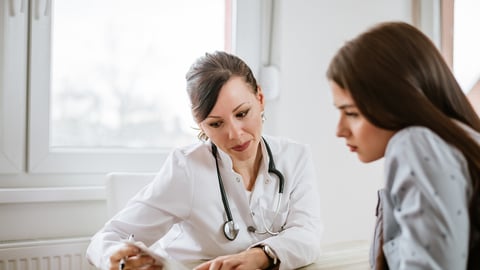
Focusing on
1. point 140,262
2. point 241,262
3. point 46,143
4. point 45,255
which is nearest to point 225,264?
point 241,262

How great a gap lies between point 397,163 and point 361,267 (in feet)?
1.77

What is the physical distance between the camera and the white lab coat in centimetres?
131

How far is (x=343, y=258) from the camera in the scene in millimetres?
1316

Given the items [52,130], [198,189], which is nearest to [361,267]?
[198,189]

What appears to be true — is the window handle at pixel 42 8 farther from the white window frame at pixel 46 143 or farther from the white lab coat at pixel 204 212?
the white lab coat at pixel 204 212

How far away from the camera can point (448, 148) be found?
27.8 inches

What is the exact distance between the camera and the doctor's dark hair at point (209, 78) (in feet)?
4.29

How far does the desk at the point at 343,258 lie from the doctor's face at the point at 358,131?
43cm

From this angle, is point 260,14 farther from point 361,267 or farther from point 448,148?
point 448,148

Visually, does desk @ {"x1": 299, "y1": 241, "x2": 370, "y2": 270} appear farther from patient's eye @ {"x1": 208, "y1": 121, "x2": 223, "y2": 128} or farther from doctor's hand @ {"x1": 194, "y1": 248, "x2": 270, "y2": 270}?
patient's eye @ {"x1": 208, "y1": 121, "x2": 223, "y2": 128}

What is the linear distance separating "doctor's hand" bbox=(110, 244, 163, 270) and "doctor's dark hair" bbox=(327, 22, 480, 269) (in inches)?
22.0

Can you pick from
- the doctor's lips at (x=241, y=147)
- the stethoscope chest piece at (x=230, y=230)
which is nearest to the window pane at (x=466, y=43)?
the doctor's lips at (x=241, y=147)

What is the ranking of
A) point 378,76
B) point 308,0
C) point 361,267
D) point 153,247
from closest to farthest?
point 378,76
point 361,267
point 153,247
point 308,0

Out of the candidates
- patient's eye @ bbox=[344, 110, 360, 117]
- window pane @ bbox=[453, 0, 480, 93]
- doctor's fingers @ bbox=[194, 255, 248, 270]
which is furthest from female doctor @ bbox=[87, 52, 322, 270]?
window pane @ bbox=[453, 0, 480, 93]
